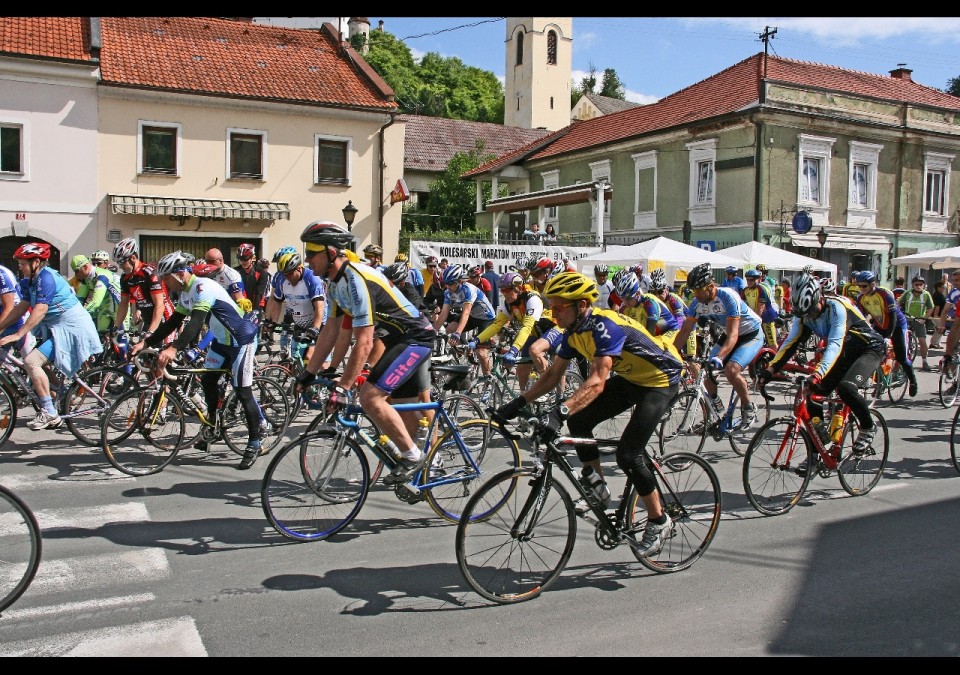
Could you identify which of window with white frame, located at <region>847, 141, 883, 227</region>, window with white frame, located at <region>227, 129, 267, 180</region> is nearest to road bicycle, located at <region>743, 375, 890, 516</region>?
window with white frame, located at <region>227, 129, 267, 180</region>

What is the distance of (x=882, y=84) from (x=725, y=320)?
30.4m

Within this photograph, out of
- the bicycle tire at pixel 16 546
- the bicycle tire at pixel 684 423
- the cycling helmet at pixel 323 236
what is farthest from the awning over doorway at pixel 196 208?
the bicycle tire at pixel 16 546

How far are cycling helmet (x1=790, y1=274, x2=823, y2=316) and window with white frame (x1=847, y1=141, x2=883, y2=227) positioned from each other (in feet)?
82.9

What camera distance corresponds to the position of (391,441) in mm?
5766

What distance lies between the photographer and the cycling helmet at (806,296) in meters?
6.95

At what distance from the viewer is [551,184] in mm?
38438

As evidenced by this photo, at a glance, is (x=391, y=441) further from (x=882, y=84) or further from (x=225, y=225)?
(x=882, y=84)

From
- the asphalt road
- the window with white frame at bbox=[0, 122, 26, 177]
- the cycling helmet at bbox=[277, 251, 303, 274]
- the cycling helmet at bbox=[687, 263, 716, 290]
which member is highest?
the window with white frame at bbox=[0, 122, 26, 177]

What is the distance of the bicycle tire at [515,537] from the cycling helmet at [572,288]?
1.06m

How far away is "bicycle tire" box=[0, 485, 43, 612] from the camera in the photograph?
13.6 ft

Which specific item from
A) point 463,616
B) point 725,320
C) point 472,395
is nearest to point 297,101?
point 472,395

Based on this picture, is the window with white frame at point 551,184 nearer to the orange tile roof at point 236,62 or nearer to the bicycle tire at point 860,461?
the orange tile roof at point 236,62

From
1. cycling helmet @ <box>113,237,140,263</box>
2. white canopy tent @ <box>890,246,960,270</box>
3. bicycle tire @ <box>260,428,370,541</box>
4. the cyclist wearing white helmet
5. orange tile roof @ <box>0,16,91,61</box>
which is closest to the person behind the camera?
bicycle tire @ <box>260,428,370,541</box>

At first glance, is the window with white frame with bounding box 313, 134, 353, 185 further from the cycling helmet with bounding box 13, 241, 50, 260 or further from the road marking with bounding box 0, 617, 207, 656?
the road marking with bounding box 0, 617, 207, 656
